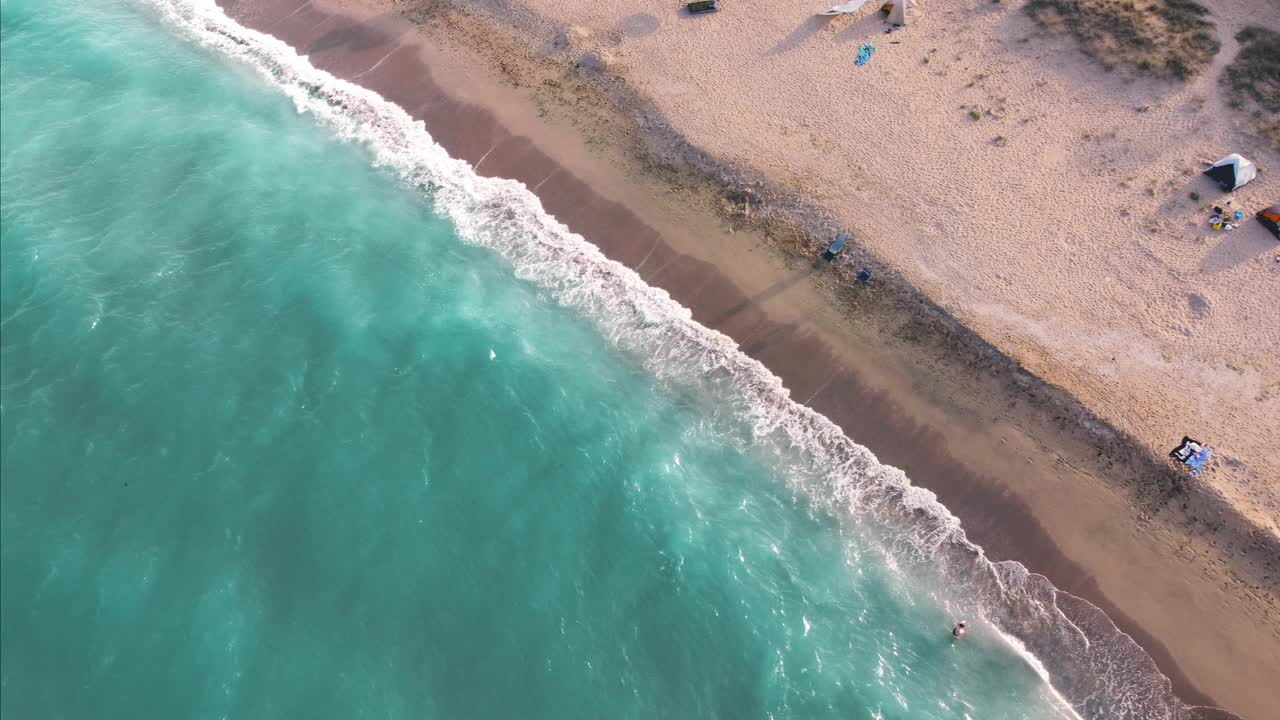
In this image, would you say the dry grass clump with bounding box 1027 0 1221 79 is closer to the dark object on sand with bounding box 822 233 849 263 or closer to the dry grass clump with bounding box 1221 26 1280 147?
the dry grass clump with bounding box 1221 26 1280 147

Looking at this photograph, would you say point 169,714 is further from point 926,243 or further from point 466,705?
point 926,243

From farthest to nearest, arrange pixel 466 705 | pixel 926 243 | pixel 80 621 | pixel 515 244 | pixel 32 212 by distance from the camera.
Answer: pixel 32 212 → pixel 515 244 → pixel 926 243 → pixel 80 621 → pixel 466 705

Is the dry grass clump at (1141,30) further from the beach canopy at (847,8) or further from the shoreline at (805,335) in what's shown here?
the shoreline at (805,335)

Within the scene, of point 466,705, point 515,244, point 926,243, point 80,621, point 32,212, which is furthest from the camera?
point 32,212

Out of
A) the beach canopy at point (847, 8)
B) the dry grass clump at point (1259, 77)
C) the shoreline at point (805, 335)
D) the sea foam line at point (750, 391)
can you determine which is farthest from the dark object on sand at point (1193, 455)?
the beach canopy at point (847, 8)

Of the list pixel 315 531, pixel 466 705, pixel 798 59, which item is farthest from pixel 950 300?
pixel 315 531

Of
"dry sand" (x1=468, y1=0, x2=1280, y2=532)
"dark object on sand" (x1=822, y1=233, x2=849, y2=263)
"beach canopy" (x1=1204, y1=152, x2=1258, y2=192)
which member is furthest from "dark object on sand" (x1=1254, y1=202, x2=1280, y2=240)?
"dark object on sand" (x1=822, y1=233, x2=849, y2=263)

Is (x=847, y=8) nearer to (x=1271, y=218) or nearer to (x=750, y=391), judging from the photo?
(x=1271, y=218)
